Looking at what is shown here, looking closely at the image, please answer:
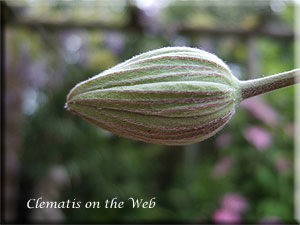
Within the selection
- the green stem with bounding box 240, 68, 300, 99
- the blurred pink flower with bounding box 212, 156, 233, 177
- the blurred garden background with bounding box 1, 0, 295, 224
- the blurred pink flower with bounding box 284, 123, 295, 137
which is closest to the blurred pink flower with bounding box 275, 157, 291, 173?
the blurred garden background with bounding box 1, 0, 295, 224

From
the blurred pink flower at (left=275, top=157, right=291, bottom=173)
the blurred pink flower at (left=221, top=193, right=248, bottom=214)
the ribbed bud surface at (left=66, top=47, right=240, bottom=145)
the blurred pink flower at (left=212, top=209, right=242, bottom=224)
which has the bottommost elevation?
the blurred pink flower at (left=212, top=209, right=242, bottom=224)

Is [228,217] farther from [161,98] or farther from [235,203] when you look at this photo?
[161,98]

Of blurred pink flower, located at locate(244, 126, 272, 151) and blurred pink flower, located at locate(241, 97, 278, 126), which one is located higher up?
blurred pink flower, located at locate(241, 97, 278, 126)

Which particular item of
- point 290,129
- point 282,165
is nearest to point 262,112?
point 290,129

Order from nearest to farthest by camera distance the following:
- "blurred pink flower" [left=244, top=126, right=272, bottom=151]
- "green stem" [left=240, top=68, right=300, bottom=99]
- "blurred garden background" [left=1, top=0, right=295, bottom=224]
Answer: "green stem" [left=240, top=68, right=300, bottom=99], "blurred pink flower" [left=244, top=126, right=272, bottom=151], "blurred garden background" [left=1, top=0, right=295, bottom=224]

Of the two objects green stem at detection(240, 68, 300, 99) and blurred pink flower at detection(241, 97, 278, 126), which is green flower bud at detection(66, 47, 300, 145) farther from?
blurred pink flower at detection(241, 97, 278, 126)

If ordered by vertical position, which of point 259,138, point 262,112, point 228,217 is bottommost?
point 228,217

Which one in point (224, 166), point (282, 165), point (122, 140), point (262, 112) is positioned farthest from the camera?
point (122, 140)

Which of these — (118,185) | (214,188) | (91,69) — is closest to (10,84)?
(91,69)
